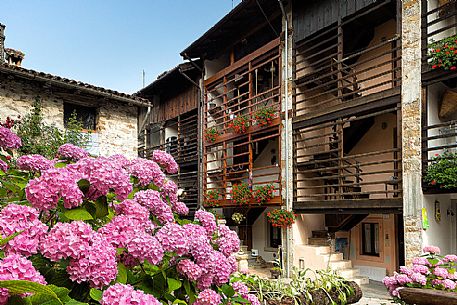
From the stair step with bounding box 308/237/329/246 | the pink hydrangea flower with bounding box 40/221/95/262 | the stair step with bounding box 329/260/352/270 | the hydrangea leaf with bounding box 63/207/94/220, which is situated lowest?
Result: the stair step with bounding box 329/260/352/270

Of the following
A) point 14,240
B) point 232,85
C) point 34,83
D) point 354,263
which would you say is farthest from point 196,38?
point 14,240

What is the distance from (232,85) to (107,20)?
620 cm

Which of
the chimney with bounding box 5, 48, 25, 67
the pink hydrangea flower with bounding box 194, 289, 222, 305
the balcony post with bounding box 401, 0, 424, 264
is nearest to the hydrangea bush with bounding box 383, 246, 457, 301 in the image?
the balcony post with bounding box 401, 0, 424, 264

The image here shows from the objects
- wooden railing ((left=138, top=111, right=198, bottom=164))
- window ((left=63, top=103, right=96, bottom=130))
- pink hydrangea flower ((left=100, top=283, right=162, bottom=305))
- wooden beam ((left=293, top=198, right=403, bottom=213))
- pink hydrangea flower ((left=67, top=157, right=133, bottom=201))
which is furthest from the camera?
wooden railing ((left=138, top=111, right=198, bottom=164))

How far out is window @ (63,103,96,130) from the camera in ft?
33.2

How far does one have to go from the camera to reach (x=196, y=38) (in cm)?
1374

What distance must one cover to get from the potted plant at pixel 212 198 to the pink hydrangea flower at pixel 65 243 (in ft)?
40.3

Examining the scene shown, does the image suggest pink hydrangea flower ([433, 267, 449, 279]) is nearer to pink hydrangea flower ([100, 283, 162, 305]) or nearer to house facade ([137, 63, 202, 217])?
pink hydrangea flower ([100, 283, 162, 305])

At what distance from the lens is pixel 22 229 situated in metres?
1.28

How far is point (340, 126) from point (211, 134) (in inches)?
220

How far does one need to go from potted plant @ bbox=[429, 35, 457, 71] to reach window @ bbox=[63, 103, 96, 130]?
8607mm

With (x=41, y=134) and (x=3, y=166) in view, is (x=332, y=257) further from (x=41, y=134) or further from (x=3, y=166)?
(x=3, y=166)

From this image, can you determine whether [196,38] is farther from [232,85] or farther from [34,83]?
Answer: [34,83]

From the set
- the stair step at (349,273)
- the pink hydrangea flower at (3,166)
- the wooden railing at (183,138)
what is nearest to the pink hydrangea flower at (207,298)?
the pink hydrangea flower at (3,166)
